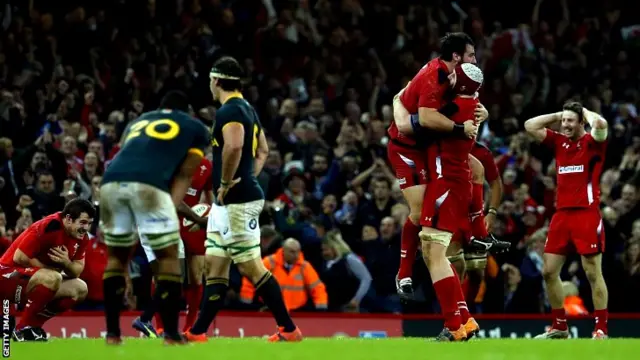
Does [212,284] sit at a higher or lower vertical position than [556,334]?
higher

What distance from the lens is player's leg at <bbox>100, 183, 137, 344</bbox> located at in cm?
1157

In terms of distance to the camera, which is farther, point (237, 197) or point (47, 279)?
point (47, 279)

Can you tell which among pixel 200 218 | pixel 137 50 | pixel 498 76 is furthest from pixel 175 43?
pixel 200 218

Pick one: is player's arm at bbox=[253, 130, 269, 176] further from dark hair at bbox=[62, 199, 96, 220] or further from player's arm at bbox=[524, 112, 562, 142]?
player's arm at bbox=[524, 112, 562, 142]

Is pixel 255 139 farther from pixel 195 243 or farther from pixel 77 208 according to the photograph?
pixel 195 243

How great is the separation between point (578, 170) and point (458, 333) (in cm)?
412

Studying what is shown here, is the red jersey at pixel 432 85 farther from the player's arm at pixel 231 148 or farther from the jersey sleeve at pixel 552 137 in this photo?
the jersey sleeve at pixel 552 137

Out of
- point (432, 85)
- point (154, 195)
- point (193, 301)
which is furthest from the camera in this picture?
point (193, 301)

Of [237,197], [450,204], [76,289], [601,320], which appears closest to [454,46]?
[450,204]

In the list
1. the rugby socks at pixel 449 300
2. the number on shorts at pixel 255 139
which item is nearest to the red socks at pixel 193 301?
the number on shorts at pixel 255 139

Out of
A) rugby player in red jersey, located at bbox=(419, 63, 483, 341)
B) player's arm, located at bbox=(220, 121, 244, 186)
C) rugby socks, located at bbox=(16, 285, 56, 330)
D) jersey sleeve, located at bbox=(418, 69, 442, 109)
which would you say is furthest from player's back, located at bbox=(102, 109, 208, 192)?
rugby socks, located at bbox=(16, 285, 56, 330)

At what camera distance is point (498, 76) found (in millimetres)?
28453

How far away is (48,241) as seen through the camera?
14.9 metres

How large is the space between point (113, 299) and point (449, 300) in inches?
124
